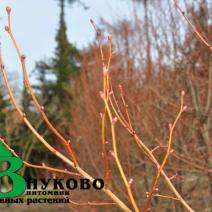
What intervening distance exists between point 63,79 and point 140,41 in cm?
1361

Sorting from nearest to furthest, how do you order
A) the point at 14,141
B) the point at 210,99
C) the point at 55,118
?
the point at 210,99 < the point at 14,141 < the point at 55,118

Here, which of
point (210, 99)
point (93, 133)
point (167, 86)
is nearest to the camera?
point (210, 99)

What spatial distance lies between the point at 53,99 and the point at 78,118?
8.23m

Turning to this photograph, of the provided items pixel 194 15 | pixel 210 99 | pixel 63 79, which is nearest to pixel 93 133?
pixel 210 99

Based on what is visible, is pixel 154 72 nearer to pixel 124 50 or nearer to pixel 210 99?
pixel 124 50

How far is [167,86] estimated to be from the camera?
5164 millimetres

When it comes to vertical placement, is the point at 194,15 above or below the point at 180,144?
above

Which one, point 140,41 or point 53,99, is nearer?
point 140,41

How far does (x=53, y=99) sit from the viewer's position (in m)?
17.7

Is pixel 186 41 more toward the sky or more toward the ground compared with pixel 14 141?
more toward the sky

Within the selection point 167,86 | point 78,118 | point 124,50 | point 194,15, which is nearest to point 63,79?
point 78,118

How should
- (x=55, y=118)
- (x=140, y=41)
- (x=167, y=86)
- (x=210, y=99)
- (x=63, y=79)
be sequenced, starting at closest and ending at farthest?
(x=210, y=99), (x=167, y=86), (x=140, y=41), (x=55, y=118), (x=63, y=79)

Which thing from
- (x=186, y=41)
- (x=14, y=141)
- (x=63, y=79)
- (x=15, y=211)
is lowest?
(x=15, y=211)

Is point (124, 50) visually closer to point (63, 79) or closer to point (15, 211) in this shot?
point (15, 211)
